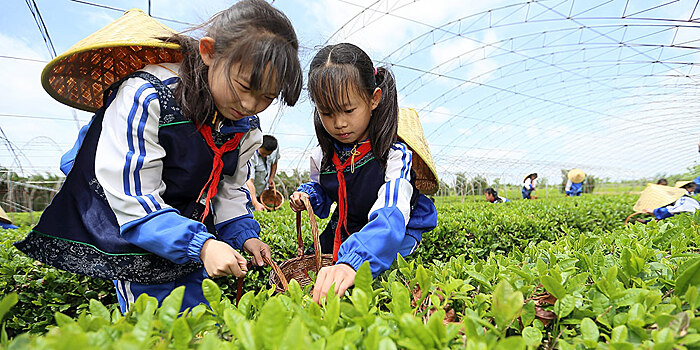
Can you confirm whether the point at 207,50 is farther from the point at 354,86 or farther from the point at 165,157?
the point at 354,86

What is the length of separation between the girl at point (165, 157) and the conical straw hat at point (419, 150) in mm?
740

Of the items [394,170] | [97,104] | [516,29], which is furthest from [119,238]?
[516,29]

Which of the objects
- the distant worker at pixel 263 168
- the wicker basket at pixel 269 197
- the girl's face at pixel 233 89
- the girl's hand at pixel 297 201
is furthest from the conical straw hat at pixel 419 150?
the wicker basket at pixel 269 197

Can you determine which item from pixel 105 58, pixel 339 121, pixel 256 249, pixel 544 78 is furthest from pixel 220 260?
pixel 544 78

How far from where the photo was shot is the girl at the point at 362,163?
1.51 m

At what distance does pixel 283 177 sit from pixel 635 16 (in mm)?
15955

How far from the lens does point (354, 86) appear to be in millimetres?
1801

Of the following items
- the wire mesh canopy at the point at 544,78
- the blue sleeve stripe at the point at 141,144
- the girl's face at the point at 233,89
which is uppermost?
the wire mesh canopy at the point at 544,78

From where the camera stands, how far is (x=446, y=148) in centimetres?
2225

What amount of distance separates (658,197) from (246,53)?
583 centimetres

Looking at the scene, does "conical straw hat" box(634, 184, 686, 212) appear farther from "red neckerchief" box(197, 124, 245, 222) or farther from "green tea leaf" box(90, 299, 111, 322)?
"green tea leaf" box(90, 299, 111, 322)

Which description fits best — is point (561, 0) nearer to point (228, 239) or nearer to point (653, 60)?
point (653, 60)

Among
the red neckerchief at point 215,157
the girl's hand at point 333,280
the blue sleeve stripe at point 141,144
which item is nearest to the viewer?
the girl's hand at point 333,280

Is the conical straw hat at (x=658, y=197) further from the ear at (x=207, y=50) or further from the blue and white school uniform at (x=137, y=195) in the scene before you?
the ear at (x=207, y=50)
